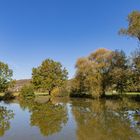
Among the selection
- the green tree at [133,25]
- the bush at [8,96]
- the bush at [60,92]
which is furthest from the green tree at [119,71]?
the bush at [8,96]

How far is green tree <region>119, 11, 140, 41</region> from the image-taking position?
26636 millimetres

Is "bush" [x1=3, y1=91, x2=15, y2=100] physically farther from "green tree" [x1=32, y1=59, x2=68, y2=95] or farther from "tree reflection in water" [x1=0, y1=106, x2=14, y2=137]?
"tree reflection in water" [x1=0, y1=106, x2=14, y2=137]

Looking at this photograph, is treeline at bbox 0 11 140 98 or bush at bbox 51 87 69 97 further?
bush at bbox 51 87 69 97

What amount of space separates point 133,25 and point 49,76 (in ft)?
113

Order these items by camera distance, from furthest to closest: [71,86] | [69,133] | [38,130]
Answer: [71,86], [38,130], [69,133]

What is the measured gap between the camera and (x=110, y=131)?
1242 centimetres

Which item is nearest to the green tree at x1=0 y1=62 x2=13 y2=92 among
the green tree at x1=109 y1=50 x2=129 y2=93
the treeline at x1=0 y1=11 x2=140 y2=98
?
the treeline at x1=0 y1=11 x2=140 y2=98

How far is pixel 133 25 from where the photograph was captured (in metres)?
27.0

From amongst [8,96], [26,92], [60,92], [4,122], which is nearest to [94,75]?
[60,92]

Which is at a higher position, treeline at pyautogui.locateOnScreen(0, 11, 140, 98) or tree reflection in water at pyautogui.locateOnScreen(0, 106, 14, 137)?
treeline at pyautogui.locateOnScreen(0, 11, 140, 98)

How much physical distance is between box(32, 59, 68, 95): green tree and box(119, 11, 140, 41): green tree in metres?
31.7

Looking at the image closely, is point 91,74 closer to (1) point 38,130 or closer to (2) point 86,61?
(2) point 86,61

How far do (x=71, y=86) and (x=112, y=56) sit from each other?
38.8 feet

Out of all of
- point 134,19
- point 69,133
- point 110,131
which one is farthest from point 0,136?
point 134,19
